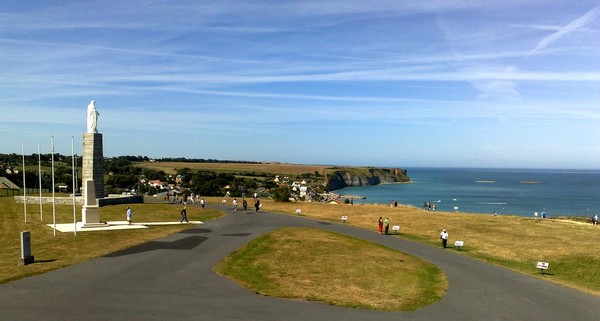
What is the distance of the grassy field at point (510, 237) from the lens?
24.0 metres

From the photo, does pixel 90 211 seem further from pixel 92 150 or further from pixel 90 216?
pixel 92 150

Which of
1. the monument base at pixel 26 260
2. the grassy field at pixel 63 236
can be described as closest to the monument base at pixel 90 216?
the grassy field at pixel 63 236

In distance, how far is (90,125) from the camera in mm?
44062

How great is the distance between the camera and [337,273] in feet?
63.7

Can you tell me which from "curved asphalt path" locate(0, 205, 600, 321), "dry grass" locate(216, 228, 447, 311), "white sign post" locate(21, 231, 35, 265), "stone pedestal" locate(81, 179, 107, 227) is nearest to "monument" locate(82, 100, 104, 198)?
"stone pedestal" locate(81, 179, 107, 227)

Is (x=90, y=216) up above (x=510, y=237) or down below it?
above

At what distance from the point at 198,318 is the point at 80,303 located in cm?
397

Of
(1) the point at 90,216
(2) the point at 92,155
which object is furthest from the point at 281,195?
(1) the point at 90,216

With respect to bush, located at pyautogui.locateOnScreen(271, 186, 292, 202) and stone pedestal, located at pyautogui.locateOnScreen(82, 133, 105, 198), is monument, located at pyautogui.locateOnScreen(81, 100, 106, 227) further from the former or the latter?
bush, located at pyautogui.locateOnScreen(271, 186, 292, 202)

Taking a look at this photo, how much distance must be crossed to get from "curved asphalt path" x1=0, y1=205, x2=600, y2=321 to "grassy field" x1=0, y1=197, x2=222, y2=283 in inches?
53.2

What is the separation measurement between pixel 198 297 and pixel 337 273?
682 cm

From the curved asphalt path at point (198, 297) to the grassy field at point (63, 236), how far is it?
1.35 metres

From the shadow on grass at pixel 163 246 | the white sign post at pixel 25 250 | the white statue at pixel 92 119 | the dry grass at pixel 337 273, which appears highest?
the white statue at pixel 92 119

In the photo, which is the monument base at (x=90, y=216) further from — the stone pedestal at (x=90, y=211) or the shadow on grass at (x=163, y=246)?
the shadow on grass at (x=163, y=246)
